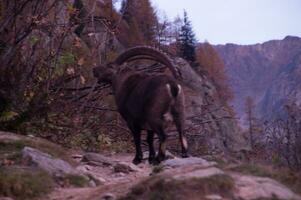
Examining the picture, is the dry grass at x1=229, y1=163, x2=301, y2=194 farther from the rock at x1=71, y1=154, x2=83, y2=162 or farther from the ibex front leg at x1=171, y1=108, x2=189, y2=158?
the rock at x1=71, y1=154, x2=83, y2=162

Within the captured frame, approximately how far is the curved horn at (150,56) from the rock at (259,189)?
15.4ft

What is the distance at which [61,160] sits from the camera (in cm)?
1005

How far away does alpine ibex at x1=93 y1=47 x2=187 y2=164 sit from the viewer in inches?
420

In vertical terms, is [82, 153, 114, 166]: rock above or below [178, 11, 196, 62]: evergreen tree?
below

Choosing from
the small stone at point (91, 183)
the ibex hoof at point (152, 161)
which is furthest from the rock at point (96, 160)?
the small stone at point (91, 183)

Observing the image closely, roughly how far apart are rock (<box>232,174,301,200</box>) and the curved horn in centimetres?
469

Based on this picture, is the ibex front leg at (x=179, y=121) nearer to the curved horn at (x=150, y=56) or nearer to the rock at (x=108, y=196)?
the curved horn at (x=150, y=56)

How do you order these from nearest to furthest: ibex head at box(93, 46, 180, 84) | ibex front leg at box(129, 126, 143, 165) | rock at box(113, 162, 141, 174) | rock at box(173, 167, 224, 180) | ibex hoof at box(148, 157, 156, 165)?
rock at box(173, 167, 224, 180) < rock at box(113, 162, 141, 174) < ibex hoof at box(148, 157, 156, 165) < ibex front leg at box(129, 126, 143, 165) < ibex head at box(93, 46, 180, 84)

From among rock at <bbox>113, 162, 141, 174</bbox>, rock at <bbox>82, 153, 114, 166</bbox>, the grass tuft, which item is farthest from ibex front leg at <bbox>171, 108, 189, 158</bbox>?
the grass tuft

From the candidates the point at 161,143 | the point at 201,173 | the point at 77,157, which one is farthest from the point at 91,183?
the point at 77,157

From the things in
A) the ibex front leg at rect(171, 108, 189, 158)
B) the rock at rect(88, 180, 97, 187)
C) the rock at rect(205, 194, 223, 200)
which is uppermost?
the ibex front leg at rect(171, 108, 189, 158)

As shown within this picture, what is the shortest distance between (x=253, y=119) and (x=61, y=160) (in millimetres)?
13014

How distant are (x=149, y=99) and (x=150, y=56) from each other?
4.61ft

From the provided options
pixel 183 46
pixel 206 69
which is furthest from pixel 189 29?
pixel 206 69
